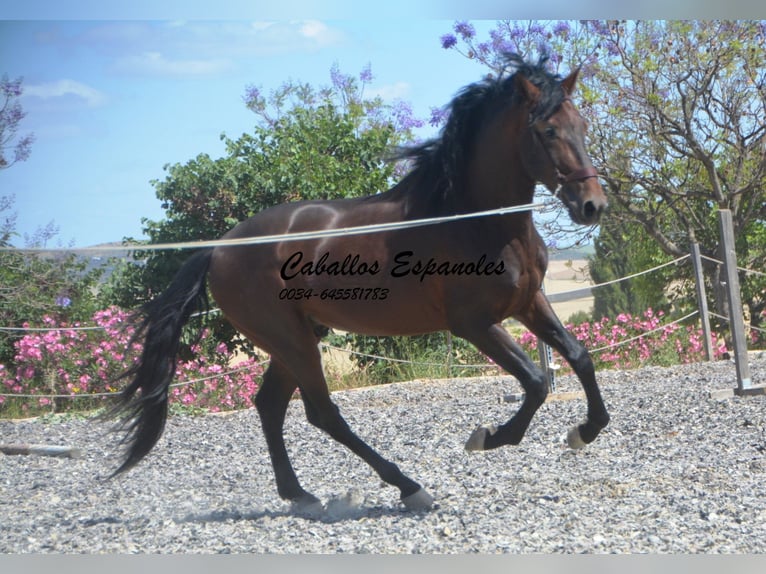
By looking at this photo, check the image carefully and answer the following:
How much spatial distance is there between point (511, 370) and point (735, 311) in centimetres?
426

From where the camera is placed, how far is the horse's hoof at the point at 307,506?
15.5 feet

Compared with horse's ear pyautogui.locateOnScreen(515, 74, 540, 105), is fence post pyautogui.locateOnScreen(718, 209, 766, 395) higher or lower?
lower

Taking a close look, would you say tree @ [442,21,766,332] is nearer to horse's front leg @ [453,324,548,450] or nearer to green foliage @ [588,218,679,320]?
green foliage @ [588,218,679,320]

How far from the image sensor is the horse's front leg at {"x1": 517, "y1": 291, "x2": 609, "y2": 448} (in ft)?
14.7

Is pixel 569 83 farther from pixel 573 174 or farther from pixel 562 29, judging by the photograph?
pixel 562 29

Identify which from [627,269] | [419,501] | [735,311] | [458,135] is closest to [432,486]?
[419,501]

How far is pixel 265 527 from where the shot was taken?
14.3ft

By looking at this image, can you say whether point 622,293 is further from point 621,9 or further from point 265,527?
point 265,527

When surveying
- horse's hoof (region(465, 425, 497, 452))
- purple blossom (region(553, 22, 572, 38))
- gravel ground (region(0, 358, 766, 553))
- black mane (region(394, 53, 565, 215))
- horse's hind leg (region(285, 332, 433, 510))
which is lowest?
gravel ground (region(0, 358, 766, 553))

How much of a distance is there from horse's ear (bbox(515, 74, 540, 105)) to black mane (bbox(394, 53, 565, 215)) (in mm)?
125

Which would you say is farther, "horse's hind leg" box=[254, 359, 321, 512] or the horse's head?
"horse's hind leg" box=[254, 359, 321, 512]

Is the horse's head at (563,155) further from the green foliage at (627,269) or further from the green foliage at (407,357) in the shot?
the green foliage at (627,269)

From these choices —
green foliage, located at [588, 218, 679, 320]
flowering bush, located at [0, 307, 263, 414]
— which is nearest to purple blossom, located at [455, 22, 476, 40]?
green foliage, located at [588, 218, 679, 320]

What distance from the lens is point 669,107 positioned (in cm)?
1274
